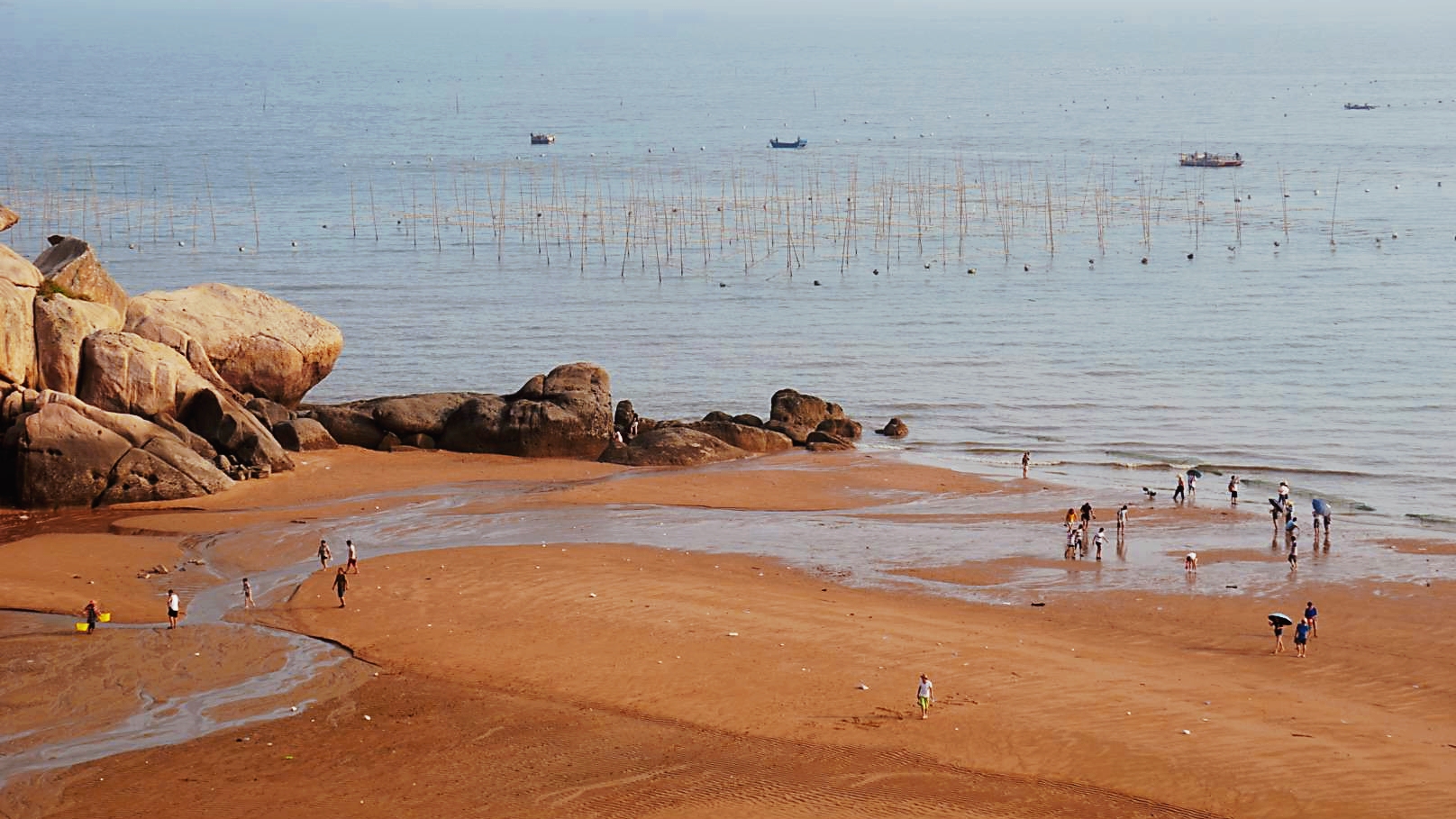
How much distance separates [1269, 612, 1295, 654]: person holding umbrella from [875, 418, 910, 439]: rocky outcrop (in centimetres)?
2057

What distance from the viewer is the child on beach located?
26.8 meters

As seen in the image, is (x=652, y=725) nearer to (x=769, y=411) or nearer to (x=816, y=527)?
(x=816, y=527)

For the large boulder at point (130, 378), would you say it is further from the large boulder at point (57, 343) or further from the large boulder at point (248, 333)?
the large boulder at point (248, 333)

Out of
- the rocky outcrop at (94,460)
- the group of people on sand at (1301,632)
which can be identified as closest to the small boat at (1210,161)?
the group of people on sand at (1301,632)

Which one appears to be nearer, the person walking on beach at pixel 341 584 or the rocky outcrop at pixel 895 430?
the person walking on beach at pixel 341 584

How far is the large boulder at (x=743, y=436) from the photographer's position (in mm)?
44312

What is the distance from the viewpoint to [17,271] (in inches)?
1512

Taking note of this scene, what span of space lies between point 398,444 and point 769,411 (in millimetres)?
12931

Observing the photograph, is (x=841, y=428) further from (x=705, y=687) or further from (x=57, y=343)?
(x=705, y=687)

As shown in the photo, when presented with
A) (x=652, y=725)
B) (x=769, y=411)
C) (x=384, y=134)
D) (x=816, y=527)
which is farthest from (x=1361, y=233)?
(x=384, y=134)

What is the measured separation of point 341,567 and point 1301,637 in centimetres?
1787

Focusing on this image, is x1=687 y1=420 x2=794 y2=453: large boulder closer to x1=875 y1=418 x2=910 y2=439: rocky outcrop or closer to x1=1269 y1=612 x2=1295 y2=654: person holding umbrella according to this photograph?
x1=875 y1=418 x2=910 y2=439: rocky outcrop

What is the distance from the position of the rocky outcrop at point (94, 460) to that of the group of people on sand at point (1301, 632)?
23876 mm

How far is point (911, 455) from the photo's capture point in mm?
45031
